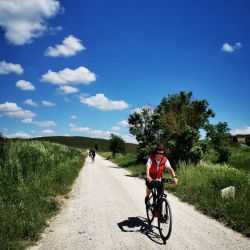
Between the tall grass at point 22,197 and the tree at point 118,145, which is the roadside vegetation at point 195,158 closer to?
the tall grass at point 22,197

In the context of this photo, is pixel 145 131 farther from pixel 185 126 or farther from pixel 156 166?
pixel 156 166

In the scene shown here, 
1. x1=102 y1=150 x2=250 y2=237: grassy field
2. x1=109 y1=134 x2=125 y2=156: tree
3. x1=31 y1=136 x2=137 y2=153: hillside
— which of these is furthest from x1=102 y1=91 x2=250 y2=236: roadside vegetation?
x1=31 y1=136 x2=137 y2=153: hillside

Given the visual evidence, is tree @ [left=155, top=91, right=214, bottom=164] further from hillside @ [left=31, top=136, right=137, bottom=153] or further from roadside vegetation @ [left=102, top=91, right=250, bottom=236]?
hillside @ [left=31, top=136, right=137, bottom=153]

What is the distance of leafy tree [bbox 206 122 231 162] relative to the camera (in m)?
29.1

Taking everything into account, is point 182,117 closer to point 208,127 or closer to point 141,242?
point 208,127

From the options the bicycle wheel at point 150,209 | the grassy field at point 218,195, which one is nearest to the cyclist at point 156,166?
the bicycle wheel at point 150,209

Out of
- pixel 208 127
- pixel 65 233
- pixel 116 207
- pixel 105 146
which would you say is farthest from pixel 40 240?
pixel 105 146

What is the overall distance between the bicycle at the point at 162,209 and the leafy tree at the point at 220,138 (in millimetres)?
19871

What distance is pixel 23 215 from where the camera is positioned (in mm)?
8930

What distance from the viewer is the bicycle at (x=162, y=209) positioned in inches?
310

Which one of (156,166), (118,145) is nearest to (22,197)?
(156,166)

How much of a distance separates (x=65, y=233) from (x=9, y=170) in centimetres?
648

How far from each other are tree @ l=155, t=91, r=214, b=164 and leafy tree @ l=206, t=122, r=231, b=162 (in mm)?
950

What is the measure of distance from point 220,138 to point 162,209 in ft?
113
